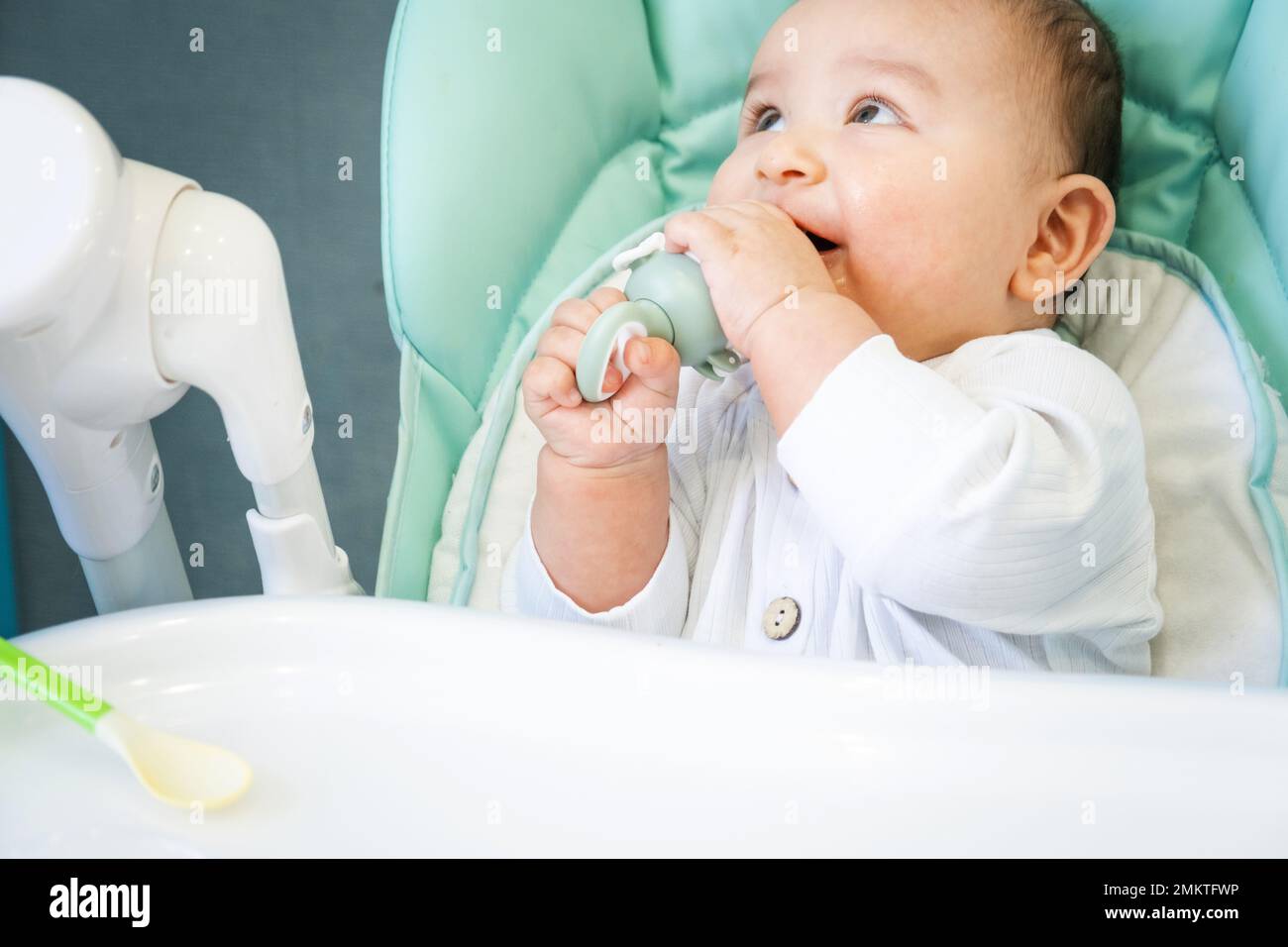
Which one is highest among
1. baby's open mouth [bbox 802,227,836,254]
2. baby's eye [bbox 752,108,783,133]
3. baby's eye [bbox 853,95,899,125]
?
baby's eye [bbox 853,95,899,125]

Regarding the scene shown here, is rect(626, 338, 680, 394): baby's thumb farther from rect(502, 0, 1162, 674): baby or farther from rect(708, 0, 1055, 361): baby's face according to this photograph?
rect(708, 0, 1055, 361): baby's face

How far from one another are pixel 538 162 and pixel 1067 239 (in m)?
0.41

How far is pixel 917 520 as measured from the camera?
0.64 metres

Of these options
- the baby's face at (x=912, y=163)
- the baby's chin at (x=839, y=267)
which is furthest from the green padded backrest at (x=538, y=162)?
the baby's chin at (x=839, y=267)

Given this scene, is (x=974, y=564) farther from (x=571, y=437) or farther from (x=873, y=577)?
(x=571, y=437)

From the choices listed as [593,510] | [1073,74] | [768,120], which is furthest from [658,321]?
[1073,74]

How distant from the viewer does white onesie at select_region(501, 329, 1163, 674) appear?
25.5 inches

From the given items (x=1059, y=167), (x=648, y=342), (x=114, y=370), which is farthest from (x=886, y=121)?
(x=114, y=370)

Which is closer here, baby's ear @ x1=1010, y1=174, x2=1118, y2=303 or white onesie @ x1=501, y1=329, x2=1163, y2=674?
white onesie @ x1=501, y1=329, x2=1163, y2=674

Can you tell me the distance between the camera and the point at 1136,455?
0.74m

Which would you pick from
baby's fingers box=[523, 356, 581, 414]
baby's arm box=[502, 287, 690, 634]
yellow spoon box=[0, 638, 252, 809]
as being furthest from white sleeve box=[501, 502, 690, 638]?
yellow spoon box=[0, 638, 252, 809]

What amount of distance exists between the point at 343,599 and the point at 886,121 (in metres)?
0.49

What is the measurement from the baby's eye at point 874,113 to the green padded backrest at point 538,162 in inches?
8.5

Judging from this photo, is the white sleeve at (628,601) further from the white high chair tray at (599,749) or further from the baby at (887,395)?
the white high chair tray at (599,749)
